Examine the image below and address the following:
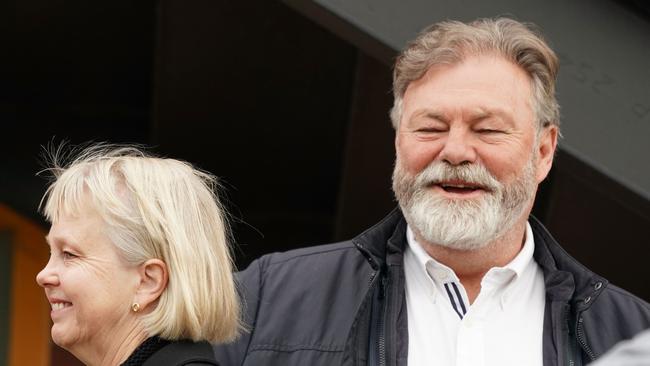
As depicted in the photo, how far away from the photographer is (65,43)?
5449 millimetres

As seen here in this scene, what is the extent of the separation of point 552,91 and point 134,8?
287cm

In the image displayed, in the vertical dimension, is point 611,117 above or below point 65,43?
below

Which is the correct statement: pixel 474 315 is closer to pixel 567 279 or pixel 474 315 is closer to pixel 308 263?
pixel 567 279

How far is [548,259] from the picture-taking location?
289 cm

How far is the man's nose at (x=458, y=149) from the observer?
2.77 meters

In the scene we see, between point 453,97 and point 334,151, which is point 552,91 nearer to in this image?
point 453,97

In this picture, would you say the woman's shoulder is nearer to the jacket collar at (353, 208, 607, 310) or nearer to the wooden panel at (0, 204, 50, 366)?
the jacket collar at (353, 208, 607, 310)

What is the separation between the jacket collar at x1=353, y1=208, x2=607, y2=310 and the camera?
279cm

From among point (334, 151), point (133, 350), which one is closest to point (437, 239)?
point (133, 350)

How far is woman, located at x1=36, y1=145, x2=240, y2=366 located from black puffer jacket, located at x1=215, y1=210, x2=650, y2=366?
29 centimetres

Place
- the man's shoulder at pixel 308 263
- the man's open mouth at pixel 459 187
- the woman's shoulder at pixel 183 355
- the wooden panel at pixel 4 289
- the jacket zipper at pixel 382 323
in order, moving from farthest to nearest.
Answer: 1. the wooden panel at pixel 4 289
2. the man's shoulder at pixel 308 263
3. the man's open mouth at pixel 459 187
4. the jacket zipper at pixel 382 323
5. the woman's shoulder at pixel 183 355

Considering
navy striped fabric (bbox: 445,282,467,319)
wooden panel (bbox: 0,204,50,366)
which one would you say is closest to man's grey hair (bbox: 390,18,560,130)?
navy striped fabric (bbox: 445,282,467,319)

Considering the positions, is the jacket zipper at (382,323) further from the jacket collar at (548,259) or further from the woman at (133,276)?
the woman at (133,276)

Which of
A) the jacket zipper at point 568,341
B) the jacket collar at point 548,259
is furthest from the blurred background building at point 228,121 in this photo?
the jacket zipper at point 568,341
